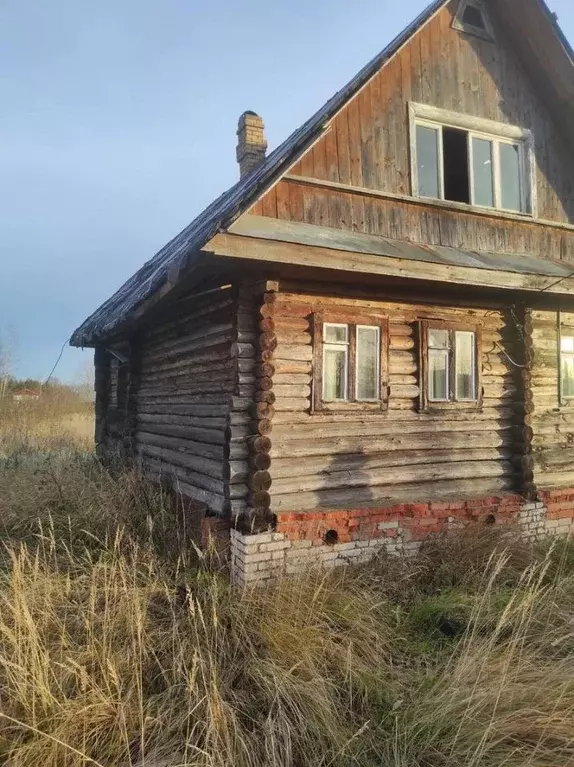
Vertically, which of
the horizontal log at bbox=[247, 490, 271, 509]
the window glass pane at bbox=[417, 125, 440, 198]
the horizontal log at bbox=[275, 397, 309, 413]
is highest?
the window glass pane at bbox=[417, 125, 440, 198]

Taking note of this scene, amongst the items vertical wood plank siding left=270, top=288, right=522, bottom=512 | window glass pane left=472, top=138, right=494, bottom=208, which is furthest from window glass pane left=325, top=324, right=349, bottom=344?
window glass pane left=472, top=138, right=494, bottom=208

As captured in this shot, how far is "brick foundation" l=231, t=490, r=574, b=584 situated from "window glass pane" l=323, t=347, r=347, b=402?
58.3 inches

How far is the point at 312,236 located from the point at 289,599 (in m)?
3.89

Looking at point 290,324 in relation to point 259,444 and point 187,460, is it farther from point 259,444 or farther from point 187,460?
point 187,460

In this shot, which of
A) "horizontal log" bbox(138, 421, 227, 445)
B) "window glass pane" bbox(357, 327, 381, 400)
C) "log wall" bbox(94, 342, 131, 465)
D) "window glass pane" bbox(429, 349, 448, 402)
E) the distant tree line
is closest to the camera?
"horizontal log" bbox(138, 421, 227, 445)

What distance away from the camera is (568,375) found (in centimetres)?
932

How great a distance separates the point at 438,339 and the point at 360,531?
2973 mm

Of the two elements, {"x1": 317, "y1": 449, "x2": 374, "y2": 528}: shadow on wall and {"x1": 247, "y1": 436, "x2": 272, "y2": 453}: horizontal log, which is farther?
{"x1": 317, "y1": 449, "x2": 374, "y2": 528}: shadow on wall

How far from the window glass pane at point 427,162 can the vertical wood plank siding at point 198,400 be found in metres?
3.21

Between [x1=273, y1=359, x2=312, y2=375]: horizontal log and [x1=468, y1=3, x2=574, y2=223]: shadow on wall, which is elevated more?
[x1=468, y1=3, x2=574, y2=223]: shadow on wall

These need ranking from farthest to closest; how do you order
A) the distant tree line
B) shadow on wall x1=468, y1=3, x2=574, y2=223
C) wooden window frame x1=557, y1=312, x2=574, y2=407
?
the distant tree line < wooden window frame x1=557, y1=312, x2=574, y2=407 < shadow on wall x1=468, y1=3, x2=574, y2=223

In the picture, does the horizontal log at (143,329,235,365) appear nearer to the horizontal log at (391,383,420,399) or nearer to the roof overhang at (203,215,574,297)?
the roof overhang at (203,215,574,297)

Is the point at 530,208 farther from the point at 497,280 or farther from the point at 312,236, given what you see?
the point at 312,236

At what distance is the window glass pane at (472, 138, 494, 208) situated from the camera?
8.14 metres
